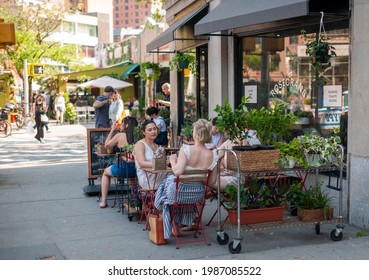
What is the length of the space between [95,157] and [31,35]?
25549mm

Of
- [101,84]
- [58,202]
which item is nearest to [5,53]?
[101,84]

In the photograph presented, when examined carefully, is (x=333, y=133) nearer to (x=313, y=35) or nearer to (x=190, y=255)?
(x=313, y=35)

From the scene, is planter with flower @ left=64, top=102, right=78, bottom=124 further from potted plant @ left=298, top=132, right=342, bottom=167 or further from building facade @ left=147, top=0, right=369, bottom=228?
potted plant @ left=298, top=132, right=342, bottom=167

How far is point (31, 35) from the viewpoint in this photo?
34062mm

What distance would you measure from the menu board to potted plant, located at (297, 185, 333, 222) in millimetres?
4351

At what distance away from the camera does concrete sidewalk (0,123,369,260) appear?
6301mm

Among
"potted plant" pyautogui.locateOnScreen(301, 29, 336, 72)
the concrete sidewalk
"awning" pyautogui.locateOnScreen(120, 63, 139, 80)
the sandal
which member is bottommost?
the concrete sidewalk

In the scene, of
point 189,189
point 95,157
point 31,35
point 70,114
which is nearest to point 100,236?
point 189,189

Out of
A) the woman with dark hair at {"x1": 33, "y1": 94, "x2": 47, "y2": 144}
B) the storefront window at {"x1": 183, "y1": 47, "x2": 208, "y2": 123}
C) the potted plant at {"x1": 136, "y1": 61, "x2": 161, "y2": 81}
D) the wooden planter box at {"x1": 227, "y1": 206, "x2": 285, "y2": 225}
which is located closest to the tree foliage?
the woman with dark hair at {"x1": 33, "y1": 94, "x2": 47, "y2": 144}

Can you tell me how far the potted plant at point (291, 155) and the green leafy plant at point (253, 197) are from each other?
16.6 inches

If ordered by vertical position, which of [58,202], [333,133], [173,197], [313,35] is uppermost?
[313,35]

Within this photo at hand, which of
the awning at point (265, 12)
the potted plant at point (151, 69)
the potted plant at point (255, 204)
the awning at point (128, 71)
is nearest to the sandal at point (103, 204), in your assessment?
the potted plant at point (255, 204)

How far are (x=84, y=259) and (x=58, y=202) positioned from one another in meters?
3.56

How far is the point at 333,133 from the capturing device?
27.1 feet
